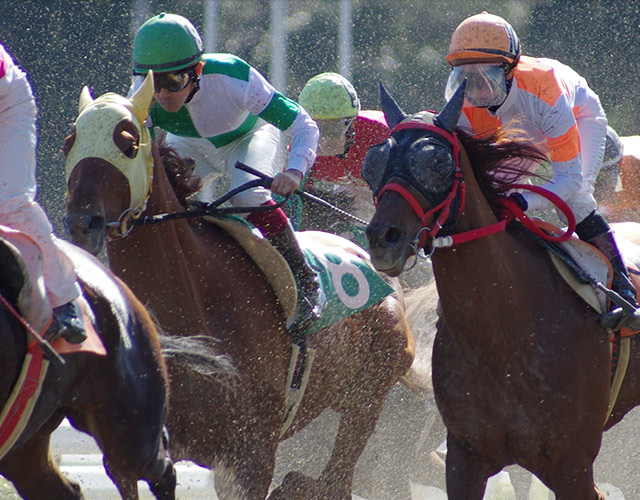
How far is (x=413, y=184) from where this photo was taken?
3070 millimetres

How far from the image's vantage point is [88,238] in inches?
125

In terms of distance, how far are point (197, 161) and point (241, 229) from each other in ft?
1.73

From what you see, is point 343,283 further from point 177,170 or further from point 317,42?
point 317,42

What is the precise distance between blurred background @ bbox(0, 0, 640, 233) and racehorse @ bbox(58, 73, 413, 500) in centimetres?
661

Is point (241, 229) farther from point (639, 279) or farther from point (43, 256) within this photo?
point (639, 279)

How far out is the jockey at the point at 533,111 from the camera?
350 cm

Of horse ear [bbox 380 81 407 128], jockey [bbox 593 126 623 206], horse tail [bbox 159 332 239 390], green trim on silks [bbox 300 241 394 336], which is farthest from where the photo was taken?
jockey [bbox 593 126 623 206]

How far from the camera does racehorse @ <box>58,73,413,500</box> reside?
3326 millimetres

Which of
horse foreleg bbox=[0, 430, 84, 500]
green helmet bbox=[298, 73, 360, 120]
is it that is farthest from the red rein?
green helmet bbox=[298, 73, 360, 120]

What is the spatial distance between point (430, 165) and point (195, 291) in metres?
1.06

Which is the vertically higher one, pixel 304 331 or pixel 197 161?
pixel 197 161

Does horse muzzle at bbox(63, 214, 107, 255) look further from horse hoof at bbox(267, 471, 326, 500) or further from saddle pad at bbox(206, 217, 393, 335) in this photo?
horse hoof at bbox(267, 471, 326, 500)

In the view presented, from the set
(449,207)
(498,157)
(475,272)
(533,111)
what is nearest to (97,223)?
(449,207)

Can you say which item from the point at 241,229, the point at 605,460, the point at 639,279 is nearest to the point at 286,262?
the point at 241,229
